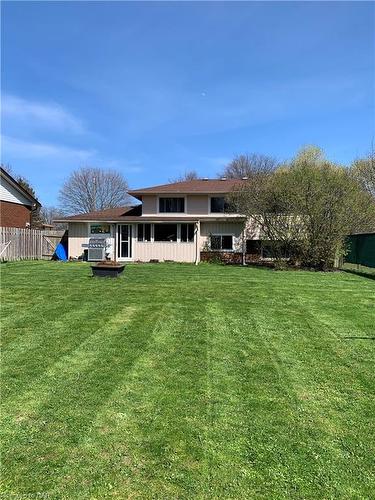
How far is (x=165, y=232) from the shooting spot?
24.3m

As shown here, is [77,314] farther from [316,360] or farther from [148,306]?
[316,360]

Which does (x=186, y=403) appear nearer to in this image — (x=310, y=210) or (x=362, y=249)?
(x=310, y=210)

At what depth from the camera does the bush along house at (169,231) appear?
23.9m

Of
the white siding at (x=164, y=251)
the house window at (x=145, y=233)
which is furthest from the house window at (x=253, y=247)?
the house window at (x=145, y=233)

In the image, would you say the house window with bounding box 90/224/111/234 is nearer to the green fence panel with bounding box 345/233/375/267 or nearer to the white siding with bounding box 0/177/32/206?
the white siding with bounding box 0/177/32/206

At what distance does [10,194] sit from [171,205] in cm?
994

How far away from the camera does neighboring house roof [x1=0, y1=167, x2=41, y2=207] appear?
81.4ft

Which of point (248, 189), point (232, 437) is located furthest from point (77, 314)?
point (248, 189)

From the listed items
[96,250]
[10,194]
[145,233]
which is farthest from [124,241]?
[10,194]

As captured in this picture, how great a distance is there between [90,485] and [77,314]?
509 cm

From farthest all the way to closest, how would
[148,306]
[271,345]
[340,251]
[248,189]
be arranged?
[248,189], [340,251], [148,306], [271,345]

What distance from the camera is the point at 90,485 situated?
2.72 meters

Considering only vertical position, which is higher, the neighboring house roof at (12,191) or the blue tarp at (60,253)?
the neighboring house roof at (12,191)

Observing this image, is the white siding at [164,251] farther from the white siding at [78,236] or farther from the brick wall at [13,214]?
the brick wall at [13,214]
